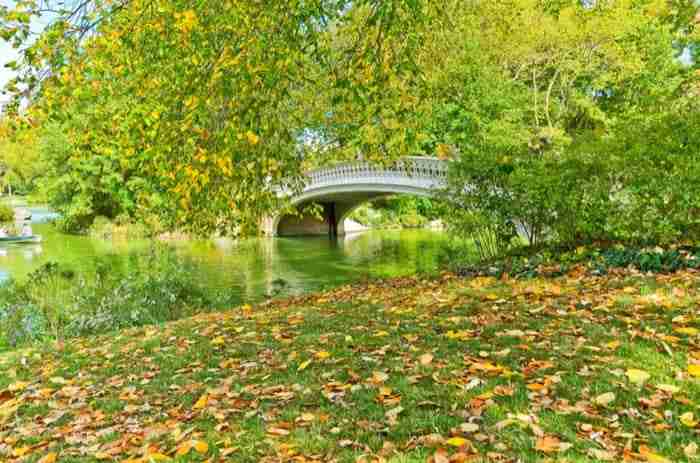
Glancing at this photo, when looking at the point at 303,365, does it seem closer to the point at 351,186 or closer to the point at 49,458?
the point at 49,458

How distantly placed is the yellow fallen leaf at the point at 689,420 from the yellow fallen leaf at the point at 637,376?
1.43 feet

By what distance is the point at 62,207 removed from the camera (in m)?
33.5

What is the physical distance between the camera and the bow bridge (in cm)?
1794

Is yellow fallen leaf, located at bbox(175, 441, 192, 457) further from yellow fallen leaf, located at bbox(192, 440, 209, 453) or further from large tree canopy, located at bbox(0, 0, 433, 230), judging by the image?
large tree canopy, located at bbox(0, 0, 433, 230)

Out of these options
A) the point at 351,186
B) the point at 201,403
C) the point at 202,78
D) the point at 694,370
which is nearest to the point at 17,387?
the point at 201,403

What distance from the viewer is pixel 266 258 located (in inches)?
794

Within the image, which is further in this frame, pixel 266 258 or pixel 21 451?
pixel 266 258

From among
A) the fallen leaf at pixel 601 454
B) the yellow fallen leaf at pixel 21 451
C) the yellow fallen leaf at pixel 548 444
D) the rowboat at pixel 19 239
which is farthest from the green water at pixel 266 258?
the fallen leaf at pixel 601 454

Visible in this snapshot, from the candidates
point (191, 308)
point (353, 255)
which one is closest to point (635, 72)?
point (353, 255)

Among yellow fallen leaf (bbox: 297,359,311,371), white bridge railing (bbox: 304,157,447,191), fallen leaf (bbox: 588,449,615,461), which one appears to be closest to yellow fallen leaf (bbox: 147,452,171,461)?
yellow fallen leaf (bbox: 297,359,311,371)

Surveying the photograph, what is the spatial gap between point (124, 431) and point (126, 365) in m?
1.85

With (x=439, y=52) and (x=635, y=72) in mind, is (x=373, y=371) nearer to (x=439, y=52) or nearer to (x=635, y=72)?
(x=439, y=52)

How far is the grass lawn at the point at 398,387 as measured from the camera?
2672 millimetres

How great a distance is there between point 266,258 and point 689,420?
59.3 ft
